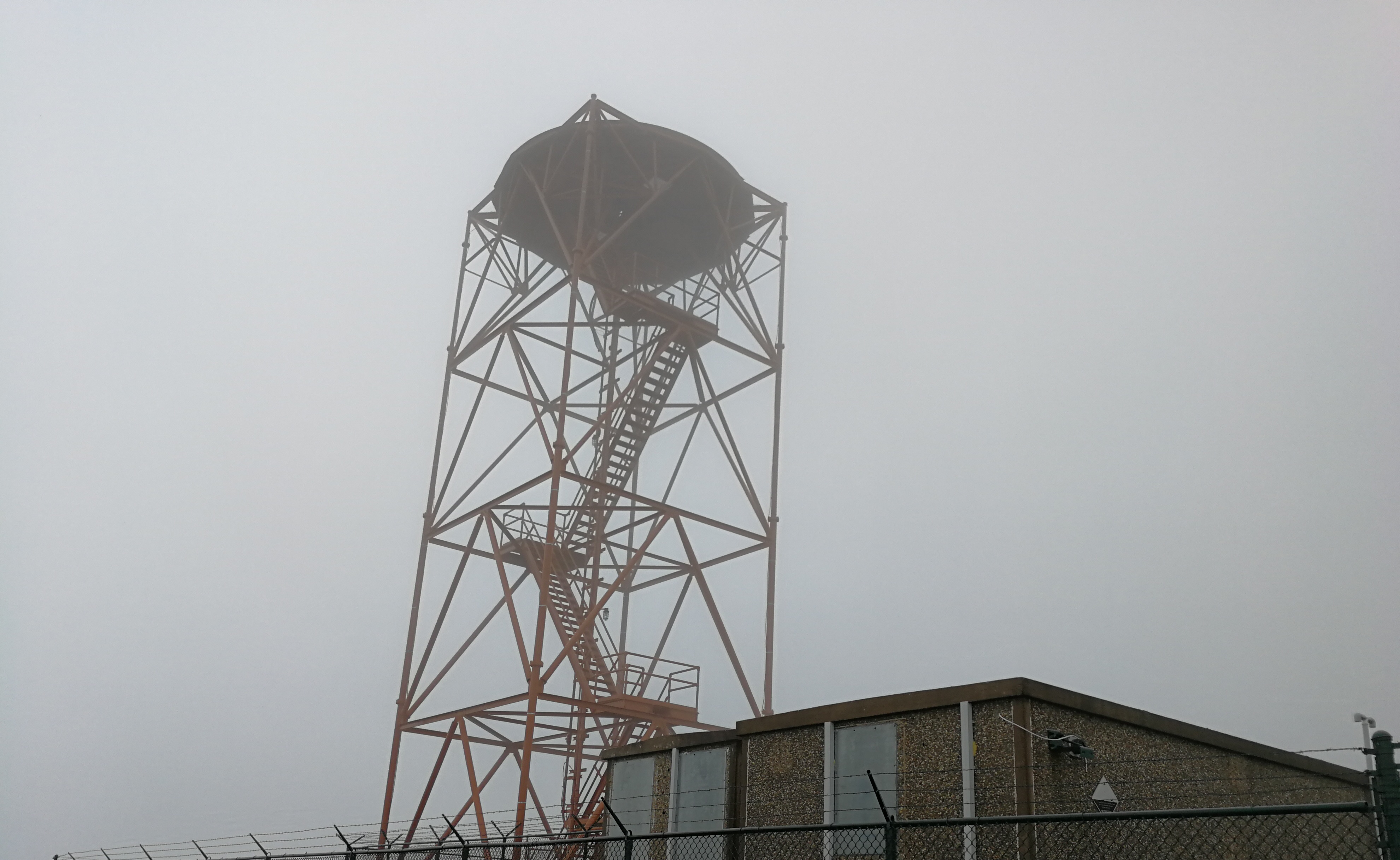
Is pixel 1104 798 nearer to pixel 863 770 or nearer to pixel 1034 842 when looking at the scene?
pixel 1034 842

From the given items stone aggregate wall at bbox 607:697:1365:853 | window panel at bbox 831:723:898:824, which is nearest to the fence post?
stone aggregate wall at bbox 607:697:1365:853

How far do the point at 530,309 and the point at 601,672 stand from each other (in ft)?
27.2

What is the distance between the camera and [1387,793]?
29.4 ft

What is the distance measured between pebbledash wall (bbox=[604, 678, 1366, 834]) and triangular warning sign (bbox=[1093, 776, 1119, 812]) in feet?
0.26

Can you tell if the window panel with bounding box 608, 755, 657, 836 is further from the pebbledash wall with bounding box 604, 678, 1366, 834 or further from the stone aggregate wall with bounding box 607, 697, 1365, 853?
the stone aggregate wall with bounding box 607, 697, 1365, 853

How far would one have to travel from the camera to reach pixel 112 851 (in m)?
33.8

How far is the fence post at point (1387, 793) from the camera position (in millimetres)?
8789

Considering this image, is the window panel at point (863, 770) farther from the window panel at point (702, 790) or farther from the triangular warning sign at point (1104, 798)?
the triangular warning sign at point (1104, 798)

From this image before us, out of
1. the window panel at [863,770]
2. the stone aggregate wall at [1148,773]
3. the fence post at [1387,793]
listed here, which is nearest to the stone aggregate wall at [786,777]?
the window panel at [863,770]

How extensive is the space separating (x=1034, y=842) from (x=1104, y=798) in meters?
1.19

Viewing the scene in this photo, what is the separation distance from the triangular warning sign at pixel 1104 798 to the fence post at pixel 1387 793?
4367 millimetres

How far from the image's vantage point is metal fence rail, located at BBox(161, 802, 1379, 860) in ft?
42.6

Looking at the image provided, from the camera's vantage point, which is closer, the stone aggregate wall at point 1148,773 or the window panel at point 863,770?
the stone aggregate wall at point 1148,773

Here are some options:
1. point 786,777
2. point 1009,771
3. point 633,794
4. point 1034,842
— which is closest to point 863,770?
point 786,777
